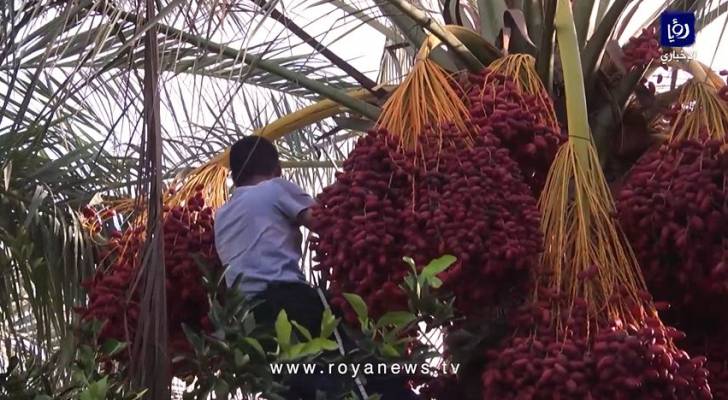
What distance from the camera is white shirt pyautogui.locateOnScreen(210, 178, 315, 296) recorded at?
3.09m

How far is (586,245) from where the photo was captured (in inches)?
103

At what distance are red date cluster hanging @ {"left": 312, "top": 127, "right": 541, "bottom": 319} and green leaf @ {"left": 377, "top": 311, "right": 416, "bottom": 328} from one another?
9.0 inches

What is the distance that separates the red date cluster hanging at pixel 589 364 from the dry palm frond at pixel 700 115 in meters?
0.44

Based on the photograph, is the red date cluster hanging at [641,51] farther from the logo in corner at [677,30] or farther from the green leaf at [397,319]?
the green leaf at [397,319]

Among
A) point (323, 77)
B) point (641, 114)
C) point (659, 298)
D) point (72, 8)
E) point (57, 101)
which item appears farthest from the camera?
point (323, 77)

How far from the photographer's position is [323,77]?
474 centimetres

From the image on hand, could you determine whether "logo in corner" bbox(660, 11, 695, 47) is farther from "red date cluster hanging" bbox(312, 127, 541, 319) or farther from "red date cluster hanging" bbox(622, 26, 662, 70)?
"red date cluster hanging" bbox(312, 127, 541, 319)

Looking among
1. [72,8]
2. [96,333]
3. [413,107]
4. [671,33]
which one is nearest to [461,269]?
[413,107]

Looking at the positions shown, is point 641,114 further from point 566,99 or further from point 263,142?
point 263,142

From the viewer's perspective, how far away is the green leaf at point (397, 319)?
221 centimetres

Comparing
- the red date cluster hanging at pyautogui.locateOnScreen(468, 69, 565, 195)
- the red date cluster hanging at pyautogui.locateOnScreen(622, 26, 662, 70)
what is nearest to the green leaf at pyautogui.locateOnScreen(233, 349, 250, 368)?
the red date cluster hanging at pyautogui.locateOnScreen(468, 69, 565, 195)

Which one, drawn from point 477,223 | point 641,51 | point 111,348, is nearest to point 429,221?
point 477,223

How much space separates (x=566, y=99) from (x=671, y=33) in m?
0.46

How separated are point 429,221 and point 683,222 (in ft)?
1.55
